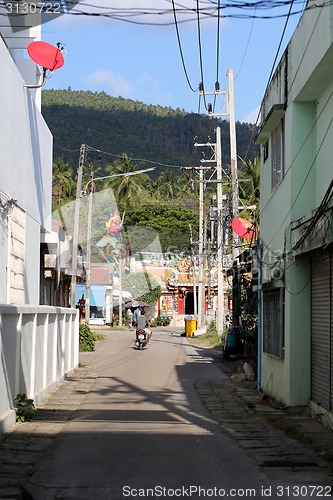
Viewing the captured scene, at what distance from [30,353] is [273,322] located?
18.3 ft

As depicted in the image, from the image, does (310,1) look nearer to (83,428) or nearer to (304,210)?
(304,210)

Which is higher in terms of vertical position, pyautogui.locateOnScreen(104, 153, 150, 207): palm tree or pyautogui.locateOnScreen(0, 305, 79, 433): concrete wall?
pyautogui.locateOnScreen(104, 153, 150, 207): palm tree

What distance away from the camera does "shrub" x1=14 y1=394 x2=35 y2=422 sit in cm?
1196

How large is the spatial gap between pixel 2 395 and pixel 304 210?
6365 mm

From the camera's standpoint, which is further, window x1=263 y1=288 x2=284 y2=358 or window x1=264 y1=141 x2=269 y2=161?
window x1=264 y1=141 x2=269 y2=161

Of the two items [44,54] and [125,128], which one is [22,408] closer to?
[44,54]

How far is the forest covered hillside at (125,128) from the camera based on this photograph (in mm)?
122188

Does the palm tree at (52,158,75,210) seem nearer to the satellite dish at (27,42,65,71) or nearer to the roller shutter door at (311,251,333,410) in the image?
the satellite dish at (27,42,65,71)

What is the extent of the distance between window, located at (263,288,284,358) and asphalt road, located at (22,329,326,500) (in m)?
1.99

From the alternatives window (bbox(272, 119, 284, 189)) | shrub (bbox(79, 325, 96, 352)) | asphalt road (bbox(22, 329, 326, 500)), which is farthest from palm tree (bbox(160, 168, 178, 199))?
window (bbox(272, 119, 284, 189))

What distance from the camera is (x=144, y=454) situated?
934 cm

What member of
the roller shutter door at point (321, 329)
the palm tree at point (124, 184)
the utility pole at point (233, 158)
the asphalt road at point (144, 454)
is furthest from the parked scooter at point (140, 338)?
the palm tree at point (124, 184)

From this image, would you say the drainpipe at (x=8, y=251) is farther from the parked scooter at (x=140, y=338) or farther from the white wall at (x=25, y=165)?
the parked scooter at (x=140, y=338)

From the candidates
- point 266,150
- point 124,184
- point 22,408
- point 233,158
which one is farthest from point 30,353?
point 124,184
